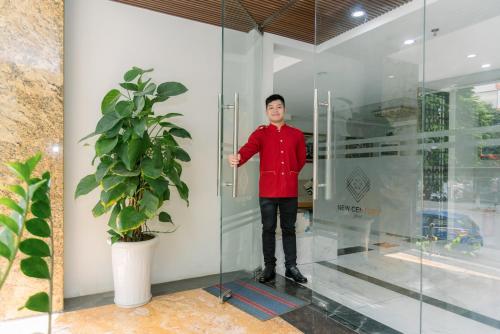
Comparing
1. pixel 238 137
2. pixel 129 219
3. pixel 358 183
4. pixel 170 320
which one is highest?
pixel 238 137

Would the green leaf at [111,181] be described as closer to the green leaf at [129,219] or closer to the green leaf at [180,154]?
the green leaf at [129,219]

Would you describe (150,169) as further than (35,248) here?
Yes

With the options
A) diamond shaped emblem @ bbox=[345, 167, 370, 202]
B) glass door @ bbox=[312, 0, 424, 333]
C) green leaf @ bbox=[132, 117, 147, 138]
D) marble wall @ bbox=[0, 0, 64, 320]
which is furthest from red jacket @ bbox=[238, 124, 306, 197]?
marble wall @ bbox=[0, 0, 64, 320]

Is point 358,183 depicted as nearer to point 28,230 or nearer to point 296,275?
point 296,275

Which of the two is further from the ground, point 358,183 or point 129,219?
point 358,183

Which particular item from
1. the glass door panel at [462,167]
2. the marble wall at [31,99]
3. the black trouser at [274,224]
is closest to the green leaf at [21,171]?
the glass door panel at [462,167]

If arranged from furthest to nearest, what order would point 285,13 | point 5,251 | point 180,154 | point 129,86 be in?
point 285,13 → point 180,154 → point 129,86 → point 5,251

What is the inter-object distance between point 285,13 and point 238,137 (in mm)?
1223

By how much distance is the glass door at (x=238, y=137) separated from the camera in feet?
7.68

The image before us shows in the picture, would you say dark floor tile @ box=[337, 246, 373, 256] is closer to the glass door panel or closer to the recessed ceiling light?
the glass door panel

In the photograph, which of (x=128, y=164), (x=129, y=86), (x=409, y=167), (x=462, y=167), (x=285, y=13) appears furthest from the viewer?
(x=285, y=13)

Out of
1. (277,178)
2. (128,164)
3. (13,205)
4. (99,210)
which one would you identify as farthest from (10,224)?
(277,178)

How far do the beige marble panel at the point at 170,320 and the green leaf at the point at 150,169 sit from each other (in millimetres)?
956

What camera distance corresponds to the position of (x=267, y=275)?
2.88 meters
